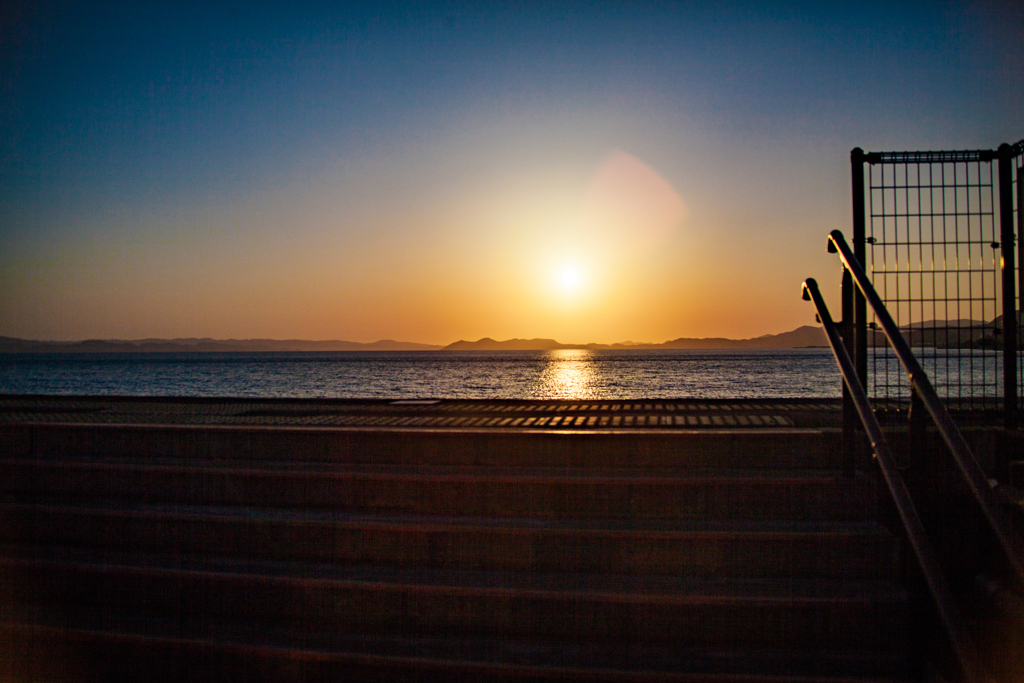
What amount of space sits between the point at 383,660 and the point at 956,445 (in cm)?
259

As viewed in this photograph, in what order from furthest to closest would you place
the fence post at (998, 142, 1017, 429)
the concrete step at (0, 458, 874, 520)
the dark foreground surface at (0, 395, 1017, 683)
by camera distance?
1. the fence post at (998, 142, 1017, 429)
2. the concrete step at (0, 458, 874, 520)
3. the dark foreground surface at (0, 395, 1017, 683)

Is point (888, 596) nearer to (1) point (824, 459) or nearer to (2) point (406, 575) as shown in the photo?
(1) point (824, 459)

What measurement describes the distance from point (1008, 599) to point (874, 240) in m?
2.43

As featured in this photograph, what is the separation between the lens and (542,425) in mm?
6523

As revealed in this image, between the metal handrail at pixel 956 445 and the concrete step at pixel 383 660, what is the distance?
765mm

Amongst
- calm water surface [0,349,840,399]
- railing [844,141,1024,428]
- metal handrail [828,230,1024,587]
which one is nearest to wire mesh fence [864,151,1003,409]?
railing [844,141,1024,428]

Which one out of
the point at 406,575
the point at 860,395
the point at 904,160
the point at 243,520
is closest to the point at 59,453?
the point at 243,520

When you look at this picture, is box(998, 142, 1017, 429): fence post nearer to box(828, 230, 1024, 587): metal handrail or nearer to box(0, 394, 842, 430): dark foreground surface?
box(828, 230, 1024, 587): metal handrail

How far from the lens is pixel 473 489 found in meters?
3.58

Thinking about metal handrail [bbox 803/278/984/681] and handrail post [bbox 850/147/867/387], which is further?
handrail post [bbox 850/147/867/387]

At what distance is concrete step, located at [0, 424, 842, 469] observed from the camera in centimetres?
385

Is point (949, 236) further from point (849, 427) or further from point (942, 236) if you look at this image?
point (849, 427)

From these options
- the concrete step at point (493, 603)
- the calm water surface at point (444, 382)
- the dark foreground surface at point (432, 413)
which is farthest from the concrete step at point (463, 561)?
the calm water surface at point (444, 382)

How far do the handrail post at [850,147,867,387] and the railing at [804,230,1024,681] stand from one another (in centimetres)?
40
